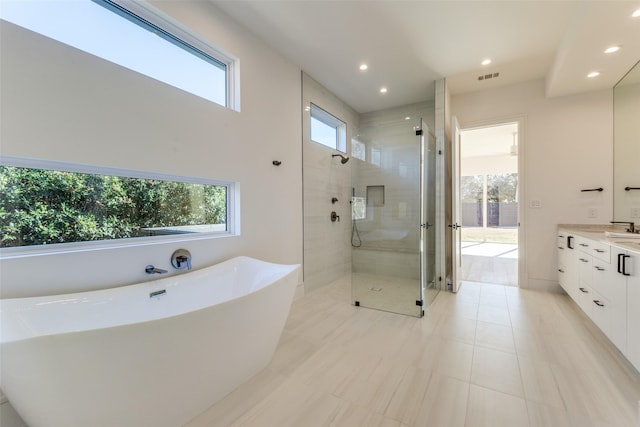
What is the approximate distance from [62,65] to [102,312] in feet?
4.78

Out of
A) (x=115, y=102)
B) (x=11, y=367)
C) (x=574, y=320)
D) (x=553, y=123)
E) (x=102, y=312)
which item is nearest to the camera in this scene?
(x=11, y=367)

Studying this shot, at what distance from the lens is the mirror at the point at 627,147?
2.80 m

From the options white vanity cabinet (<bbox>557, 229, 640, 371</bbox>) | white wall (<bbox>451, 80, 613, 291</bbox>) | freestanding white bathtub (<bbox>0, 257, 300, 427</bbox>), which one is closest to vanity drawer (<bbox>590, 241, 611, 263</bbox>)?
white vanity cabinet (<bbox>557, 229, 640, 371</bbox>)

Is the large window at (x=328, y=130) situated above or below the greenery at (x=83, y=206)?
above

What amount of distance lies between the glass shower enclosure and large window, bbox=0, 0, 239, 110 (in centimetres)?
214

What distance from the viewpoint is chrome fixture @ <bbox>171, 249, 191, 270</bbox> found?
1994 mm

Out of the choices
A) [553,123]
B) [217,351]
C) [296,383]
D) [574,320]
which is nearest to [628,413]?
[574,320]

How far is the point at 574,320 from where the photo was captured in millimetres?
2582

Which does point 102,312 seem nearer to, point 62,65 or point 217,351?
point 217,351

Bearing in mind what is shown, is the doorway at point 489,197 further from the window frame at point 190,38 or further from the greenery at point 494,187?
the window frame at point 190,38

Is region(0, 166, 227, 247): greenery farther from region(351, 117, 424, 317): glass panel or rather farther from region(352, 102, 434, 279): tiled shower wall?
region(352, 102, 434, 279): tiled shower wall

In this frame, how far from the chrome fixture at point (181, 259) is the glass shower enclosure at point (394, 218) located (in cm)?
193

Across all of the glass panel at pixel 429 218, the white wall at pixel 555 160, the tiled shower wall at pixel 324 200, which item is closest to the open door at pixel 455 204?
the glass panel at pixel 429 218

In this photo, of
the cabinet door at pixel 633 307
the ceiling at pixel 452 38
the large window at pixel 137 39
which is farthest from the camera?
the ceiling at pixel 452 38
